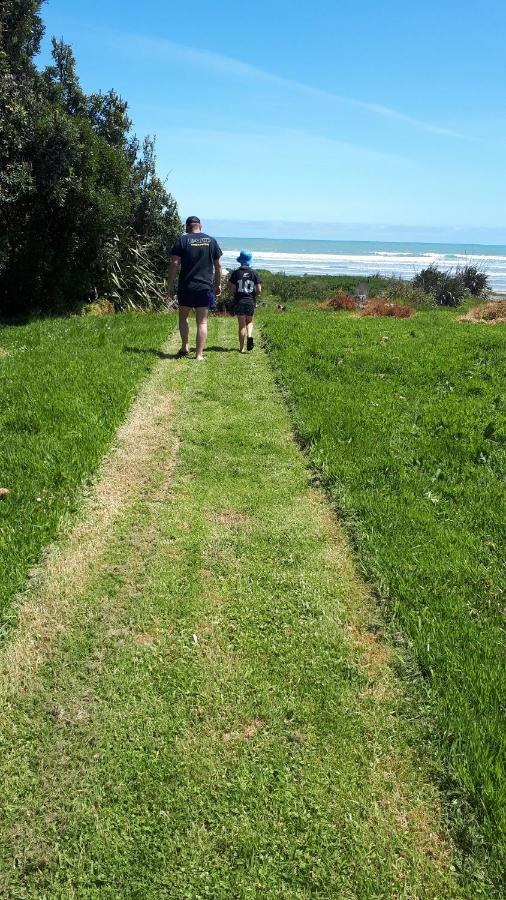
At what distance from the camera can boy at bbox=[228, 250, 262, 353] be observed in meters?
10.7

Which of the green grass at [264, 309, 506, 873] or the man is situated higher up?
the man

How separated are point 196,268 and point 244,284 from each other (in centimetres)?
160

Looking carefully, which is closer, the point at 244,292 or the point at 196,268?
the point at 196,268

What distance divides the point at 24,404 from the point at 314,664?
472cm

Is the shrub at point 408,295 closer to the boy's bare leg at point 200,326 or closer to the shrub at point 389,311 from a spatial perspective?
the shrub at point 389,311

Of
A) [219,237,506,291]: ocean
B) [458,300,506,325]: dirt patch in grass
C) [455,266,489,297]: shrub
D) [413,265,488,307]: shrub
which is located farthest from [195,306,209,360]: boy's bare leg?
[455,266,489,297]: shrub

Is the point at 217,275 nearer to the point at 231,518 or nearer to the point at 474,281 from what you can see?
the point at 231,518

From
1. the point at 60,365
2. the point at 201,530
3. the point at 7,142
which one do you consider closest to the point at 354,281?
the point at 7,142

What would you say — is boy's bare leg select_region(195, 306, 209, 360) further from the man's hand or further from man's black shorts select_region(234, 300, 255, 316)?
man's black shorts select_region(234, 300, 255, 316)

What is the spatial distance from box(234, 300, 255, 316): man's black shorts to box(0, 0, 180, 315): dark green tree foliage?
5.66 metres

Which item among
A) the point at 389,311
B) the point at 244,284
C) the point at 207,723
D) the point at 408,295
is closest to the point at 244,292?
the point at 244,284

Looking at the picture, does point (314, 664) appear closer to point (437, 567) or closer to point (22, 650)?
point (437, 567)

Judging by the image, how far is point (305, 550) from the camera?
13.5 feet

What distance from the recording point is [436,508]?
4688 millimetres
